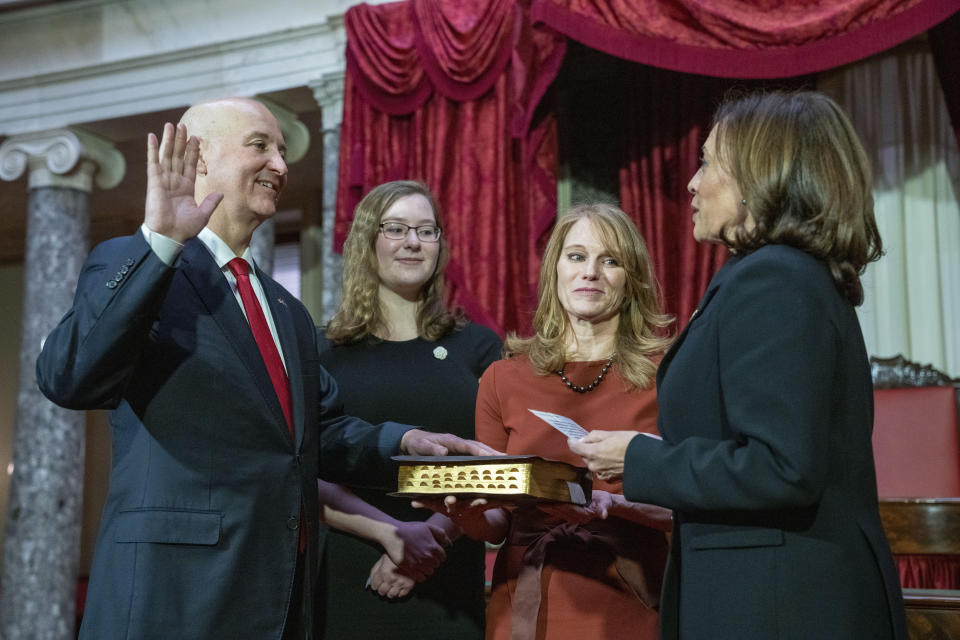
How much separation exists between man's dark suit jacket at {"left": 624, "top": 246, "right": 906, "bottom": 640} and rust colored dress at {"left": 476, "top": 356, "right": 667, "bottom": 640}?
49 cm

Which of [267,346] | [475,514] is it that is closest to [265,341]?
[267,346]

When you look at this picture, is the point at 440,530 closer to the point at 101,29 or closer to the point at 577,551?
the point at 577,551

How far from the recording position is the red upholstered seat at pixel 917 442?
4.47 m

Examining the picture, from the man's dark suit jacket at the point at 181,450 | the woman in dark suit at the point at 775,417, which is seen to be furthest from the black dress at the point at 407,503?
the woman in dark suit at the point at 775,417

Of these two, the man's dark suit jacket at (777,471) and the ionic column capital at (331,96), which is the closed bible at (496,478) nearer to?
the man's dark suit jacket at (777,471)

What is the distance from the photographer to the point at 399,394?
8.91 ft

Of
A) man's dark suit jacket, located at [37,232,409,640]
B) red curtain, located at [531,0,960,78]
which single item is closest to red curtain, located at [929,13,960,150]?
red curtain, located at [531,0,960,78]

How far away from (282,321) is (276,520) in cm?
45

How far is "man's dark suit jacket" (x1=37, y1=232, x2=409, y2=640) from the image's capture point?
5.80 feet

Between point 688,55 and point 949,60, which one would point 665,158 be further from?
point 949,60

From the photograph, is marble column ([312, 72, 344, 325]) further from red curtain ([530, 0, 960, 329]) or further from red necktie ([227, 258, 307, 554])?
red necktie ([227, 258, 307, 554])

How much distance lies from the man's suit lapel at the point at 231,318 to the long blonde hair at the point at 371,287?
788mm

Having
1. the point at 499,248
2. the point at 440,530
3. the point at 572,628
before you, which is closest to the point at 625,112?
the point at 499,248

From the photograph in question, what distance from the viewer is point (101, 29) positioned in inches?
251
